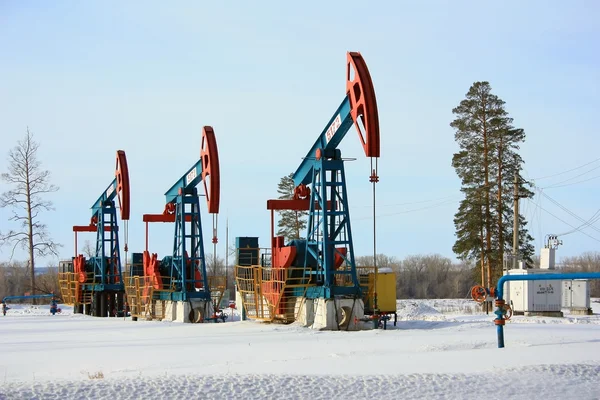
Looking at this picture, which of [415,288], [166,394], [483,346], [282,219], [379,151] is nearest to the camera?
[166,394]

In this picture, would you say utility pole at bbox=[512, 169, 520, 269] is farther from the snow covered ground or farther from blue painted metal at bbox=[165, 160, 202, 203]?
the snow covered ground

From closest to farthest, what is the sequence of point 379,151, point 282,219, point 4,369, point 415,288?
1. point 4,369
2. point 379,151
3. point 282,219
4. point 415,288

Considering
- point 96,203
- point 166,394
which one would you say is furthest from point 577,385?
point 96,203

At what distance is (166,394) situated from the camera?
857 centimetres

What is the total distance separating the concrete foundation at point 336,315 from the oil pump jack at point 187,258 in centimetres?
563

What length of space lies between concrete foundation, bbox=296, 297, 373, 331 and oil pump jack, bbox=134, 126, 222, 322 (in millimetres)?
5627

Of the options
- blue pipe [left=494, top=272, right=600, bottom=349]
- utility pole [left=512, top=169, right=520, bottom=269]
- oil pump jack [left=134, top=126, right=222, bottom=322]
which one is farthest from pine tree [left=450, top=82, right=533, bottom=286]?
blue pipe [left=494, top=272, right=600, bottom=349]

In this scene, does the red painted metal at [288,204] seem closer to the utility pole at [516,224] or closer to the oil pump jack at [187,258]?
the oil pump jack at [187,258]

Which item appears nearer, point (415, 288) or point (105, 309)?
point (105, 309)

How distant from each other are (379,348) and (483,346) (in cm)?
161

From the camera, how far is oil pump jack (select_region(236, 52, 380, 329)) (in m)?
19.4

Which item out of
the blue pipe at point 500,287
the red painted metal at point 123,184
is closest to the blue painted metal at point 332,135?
the blue pipe at point 500,287

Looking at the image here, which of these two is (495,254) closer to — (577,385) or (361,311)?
(361,311)

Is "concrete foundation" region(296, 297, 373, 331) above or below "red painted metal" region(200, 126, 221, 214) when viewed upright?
below
